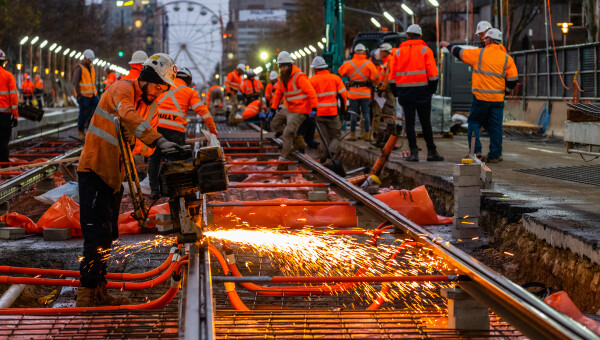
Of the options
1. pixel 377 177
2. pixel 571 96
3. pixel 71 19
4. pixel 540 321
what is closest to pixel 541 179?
pixel 377 177

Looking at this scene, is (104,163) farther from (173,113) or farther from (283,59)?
(283,59)

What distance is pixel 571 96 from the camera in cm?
2167

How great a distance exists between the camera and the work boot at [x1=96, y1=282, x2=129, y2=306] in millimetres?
6105

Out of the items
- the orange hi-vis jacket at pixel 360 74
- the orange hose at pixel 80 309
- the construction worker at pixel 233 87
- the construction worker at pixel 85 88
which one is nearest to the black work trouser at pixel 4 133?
the construction worker at pixel 85 88

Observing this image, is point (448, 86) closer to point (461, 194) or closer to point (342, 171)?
point (342, 171)

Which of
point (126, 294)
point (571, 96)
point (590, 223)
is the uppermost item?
point (571, 96)

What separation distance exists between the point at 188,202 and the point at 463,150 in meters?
11.3

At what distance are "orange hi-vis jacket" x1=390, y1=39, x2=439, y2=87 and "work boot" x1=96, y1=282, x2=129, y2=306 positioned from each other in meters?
7.93

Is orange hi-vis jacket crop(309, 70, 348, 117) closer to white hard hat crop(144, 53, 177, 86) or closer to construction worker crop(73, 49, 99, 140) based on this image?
construction worker crop(73, 49, 99, 140)

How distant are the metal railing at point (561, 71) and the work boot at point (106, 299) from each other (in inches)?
547

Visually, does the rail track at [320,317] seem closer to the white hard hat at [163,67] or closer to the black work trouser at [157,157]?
the white hard hat at [163,67]

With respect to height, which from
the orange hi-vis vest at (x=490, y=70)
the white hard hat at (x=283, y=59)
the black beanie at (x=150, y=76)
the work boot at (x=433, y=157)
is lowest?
the work boot at (x=433, y=157)

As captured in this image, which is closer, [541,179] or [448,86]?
[541,179]

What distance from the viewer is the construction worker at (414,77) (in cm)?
1323
